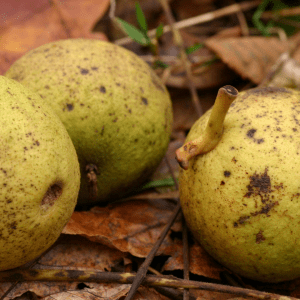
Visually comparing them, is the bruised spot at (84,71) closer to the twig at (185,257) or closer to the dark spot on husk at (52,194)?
the dark spot on husk at (52,194)

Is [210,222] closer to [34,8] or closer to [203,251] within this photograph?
[203,251]

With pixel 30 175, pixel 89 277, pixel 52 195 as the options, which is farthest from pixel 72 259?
pixel 30 175

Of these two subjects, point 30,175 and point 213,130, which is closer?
point 30,175

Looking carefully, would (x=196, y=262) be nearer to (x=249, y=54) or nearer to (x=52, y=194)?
(x=52, y=194)

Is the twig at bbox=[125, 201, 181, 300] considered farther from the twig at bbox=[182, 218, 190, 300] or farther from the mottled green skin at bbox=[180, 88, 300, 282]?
the mottled green skin at bbox=[180, 88, 300, 282]

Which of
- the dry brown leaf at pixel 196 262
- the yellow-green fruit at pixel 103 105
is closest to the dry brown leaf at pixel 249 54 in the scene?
the yellow-green fruit at pixel 103 105
